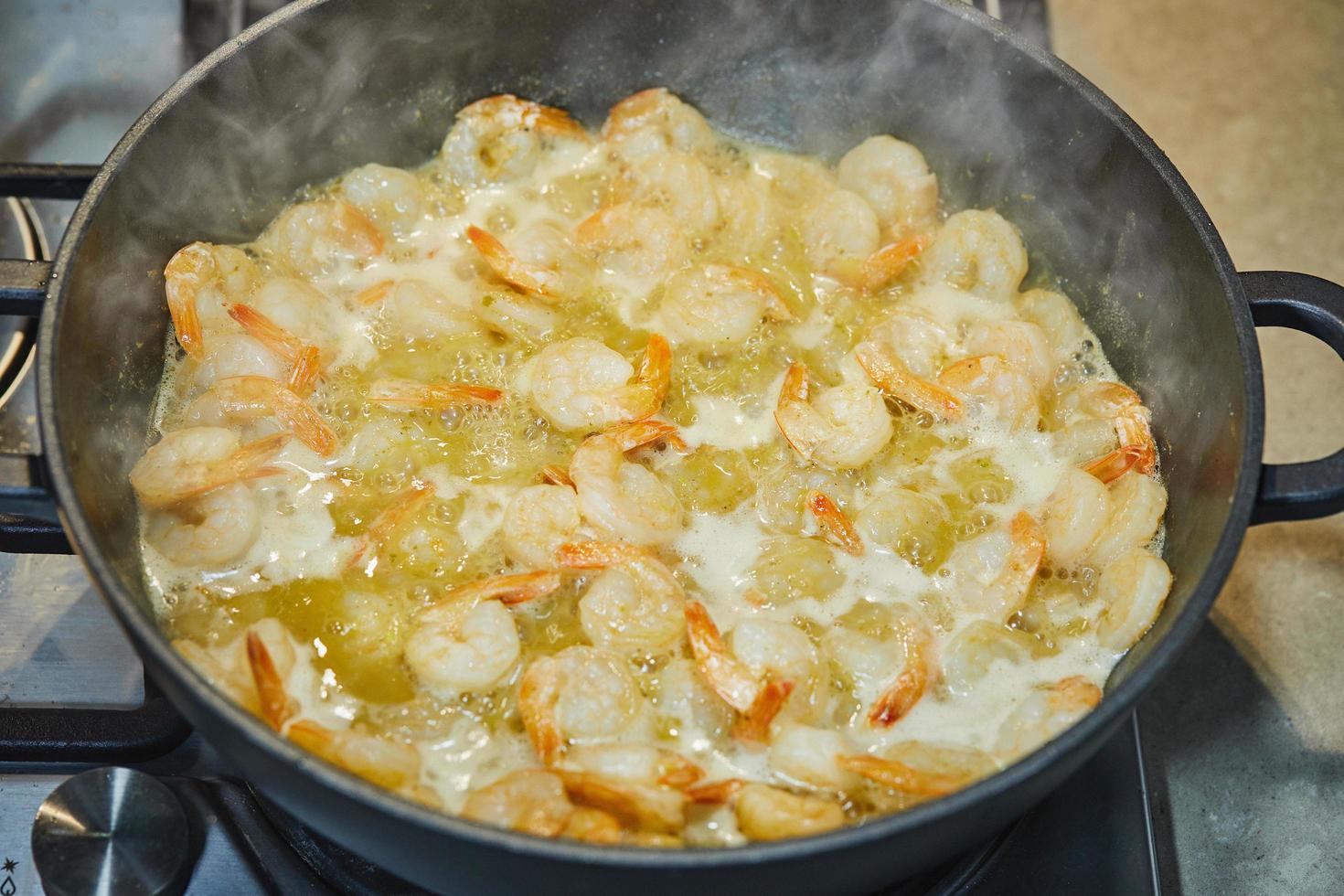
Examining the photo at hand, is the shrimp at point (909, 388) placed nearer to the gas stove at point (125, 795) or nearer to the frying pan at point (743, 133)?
the frying pan at point (743, 133)

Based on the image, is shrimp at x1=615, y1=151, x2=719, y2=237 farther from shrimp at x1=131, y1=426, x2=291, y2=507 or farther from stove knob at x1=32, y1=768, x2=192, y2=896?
stove knob at x1=32, y1=768, x2=192, y2=896

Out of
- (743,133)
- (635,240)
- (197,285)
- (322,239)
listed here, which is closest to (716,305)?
(635,240)

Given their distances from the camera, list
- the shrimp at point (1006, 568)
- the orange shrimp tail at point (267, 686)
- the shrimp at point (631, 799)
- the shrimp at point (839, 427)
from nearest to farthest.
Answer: the shrimp at point (631, 799)
the orange shrimp tail at point (267, 686)
the shrimp at point (1006, 568)
the shrimp at point (839, 427)

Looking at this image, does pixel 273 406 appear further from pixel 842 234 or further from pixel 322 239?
pixel 842 234

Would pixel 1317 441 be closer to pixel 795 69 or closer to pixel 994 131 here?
pixel 994 131

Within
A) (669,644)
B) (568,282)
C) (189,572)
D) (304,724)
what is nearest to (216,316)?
(189,572)

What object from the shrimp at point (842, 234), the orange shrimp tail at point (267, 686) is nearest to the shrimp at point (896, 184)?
the shrimp at point (842, 234)
